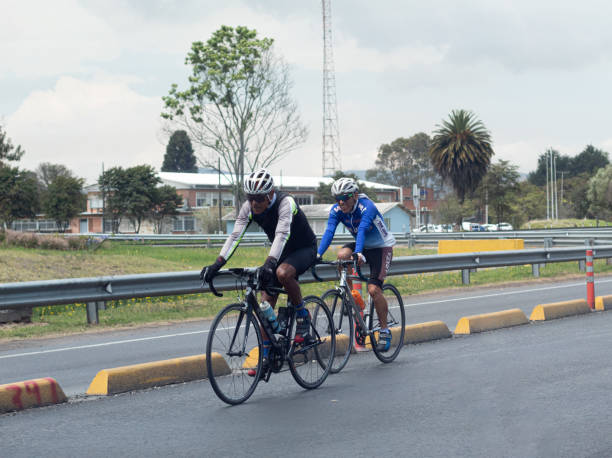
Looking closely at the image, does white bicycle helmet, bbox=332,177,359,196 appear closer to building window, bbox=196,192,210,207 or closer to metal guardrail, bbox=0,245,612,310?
metal guardrail, bbox=0,245,612,310

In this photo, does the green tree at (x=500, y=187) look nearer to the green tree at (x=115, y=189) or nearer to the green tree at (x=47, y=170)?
the green tree at (x=115, y=189)

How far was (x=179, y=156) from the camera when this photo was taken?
117938 mm

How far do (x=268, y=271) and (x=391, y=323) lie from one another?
8.88 ft

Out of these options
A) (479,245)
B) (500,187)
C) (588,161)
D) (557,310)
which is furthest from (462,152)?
(588,161)

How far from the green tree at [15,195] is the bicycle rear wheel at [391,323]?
195 feet

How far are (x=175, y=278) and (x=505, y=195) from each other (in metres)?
66.6

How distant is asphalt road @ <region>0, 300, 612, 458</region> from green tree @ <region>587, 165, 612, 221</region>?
3353 inches

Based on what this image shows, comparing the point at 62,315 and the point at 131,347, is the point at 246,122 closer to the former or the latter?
the point at 62,315

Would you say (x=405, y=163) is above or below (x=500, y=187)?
above

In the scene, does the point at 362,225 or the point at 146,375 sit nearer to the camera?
the point at 146,375

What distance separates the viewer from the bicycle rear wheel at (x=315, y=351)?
705 centimetres

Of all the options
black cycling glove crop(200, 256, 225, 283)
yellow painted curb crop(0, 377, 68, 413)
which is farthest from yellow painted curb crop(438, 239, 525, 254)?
yellow painted curb crop(0, 377, 68, 413)

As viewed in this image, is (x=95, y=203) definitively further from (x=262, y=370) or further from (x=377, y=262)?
(x=262, y=370)

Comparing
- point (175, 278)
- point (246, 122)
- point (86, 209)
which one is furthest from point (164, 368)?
point (86, 209)
